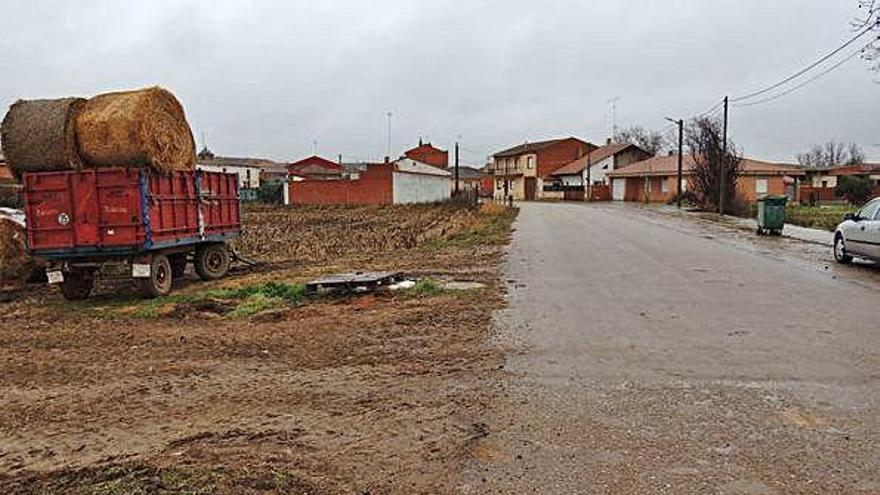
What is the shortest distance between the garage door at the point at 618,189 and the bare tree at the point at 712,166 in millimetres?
23539

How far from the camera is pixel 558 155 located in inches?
3691

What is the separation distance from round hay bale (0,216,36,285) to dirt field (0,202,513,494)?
5.65ft

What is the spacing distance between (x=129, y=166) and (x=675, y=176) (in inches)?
2239

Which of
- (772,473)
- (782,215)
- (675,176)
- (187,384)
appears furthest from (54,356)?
(675,176)

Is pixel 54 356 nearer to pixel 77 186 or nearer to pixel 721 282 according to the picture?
pixel 77 186

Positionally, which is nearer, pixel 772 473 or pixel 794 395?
pixel 772 473

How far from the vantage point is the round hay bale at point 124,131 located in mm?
11336

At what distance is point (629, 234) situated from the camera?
24.2 meters

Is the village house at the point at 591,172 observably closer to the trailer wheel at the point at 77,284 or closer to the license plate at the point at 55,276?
the trailer wheel at the point at 77,284

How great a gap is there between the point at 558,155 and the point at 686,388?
89.7m

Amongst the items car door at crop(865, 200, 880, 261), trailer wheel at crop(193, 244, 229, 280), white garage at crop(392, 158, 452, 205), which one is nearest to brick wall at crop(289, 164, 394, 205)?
white garage at crop(392, 158, 452, 205)

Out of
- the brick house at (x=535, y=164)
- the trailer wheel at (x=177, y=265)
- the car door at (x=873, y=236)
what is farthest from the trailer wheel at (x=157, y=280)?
the brick house at (x=535, y=164)

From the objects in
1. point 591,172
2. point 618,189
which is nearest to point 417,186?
point 618,189

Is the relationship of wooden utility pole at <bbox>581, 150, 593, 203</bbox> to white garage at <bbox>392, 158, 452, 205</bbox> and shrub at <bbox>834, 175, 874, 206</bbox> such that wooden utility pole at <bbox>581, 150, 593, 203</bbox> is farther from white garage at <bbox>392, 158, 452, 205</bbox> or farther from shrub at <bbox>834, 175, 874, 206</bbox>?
shrub at <bbox>834, 175, 874, 206</bbox>
